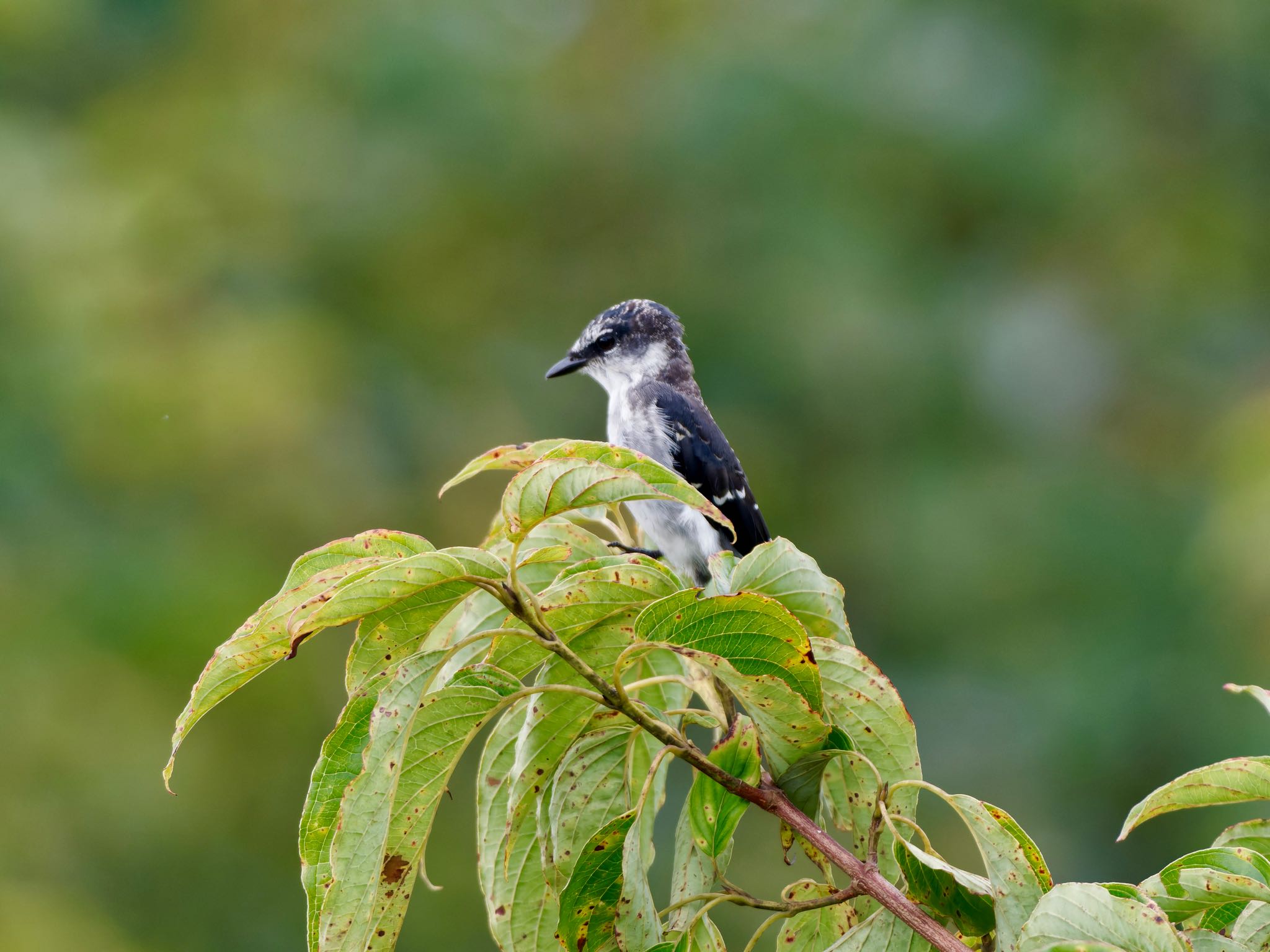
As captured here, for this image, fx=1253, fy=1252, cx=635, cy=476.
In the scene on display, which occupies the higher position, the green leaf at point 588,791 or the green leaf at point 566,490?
the green leaf at point 566,490

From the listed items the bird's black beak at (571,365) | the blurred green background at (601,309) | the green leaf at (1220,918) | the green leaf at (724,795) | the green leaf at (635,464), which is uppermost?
the blurred green background at (601,309)

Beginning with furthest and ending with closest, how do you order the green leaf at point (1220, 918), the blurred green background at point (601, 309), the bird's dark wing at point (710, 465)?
the blurred green background at point (601, 309)
the bird's dark wing at point (710, 465)
the green leaf at point (1220, 918)

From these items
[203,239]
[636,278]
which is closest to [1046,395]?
[636,278]

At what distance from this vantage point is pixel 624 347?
429 cm

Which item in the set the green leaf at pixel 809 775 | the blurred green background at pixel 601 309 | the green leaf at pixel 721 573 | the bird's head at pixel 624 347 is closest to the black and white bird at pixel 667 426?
the bird's head at pixel 624 347

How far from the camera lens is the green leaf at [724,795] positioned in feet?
4.92

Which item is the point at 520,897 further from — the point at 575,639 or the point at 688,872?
the point at 575,639

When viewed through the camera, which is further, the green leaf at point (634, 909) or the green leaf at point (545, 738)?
the green leaf at point (545, 738)

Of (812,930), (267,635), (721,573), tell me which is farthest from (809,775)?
(267,635)

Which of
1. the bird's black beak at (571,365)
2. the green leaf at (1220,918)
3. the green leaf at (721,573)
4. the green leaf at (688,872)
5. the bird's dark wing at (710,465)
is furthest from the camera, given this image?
the bird's black beak at (571,365)

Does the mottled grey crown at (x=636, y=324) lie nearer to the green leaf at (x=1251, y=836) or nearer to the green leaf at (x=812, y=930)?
the green leaf at (x=812, y=930)

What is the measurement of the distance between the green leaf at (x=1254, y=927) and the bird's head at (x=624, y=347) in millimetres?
3069

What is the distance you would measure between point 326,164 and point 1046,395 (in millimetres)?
5815

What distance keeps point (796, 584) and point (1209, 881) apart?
0.59 m
